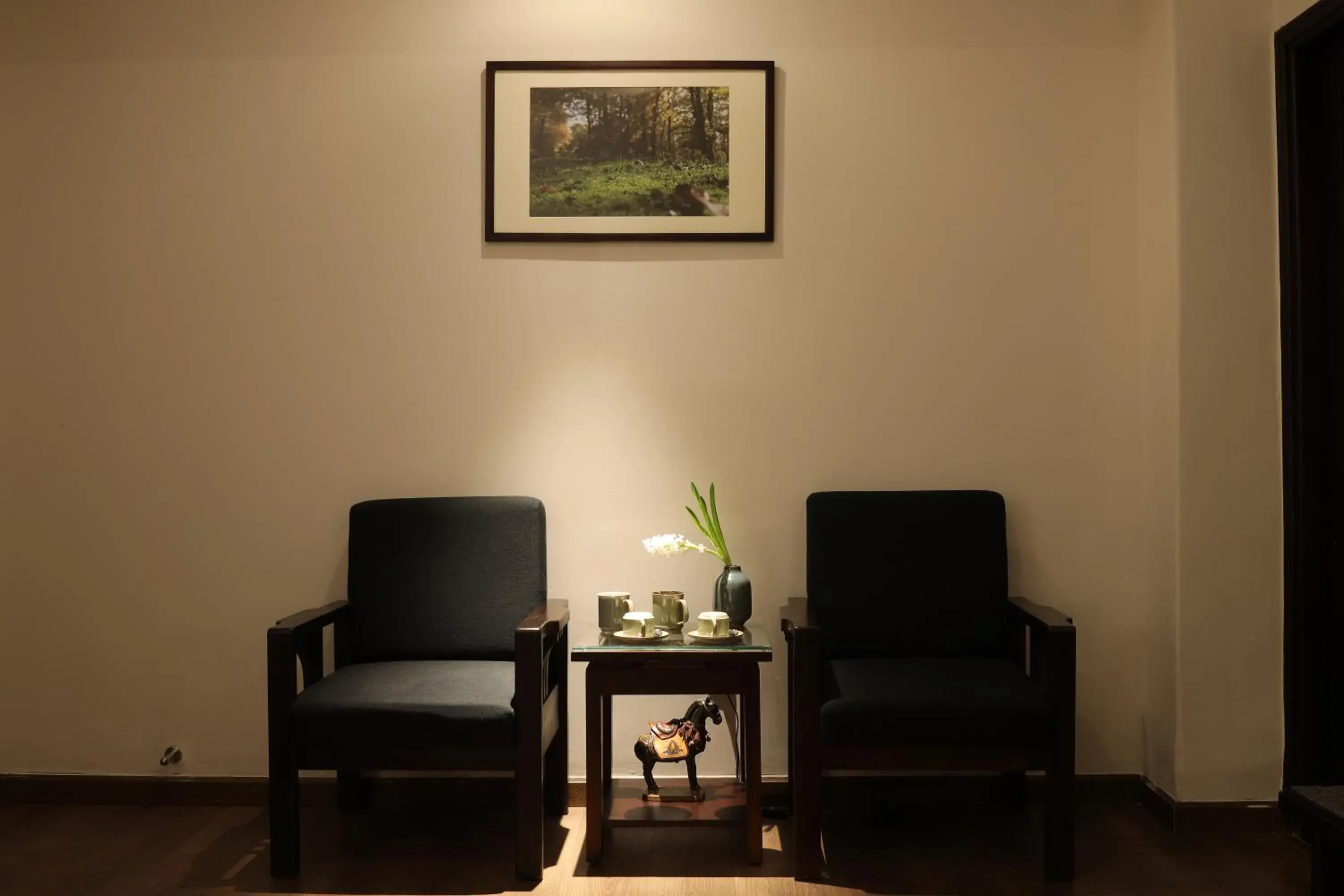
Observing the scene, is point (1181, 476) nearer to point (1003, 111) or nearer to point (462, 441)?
point (1003, 111)

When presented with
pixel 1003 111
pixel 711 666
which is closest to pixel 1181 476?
pixel 1003 111

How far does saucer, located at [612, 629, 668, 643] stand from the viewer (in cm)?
277

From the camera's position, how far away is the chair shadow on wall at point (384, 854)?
2.63 meters

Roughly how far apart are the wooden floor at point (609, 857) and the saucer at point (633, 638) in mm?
587

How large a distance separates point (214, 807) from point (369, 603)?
2.83ft

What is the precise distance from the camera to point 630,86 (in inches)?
128

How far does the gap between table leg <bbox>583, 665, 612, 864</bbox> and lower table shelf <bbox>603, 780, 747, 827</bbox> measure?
0.04 meters

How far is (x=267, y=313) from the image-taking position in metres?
3.27

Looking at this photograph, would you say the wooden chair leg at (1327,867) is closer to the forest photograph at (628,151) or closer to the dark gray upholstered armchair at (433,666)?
the dark gray upholstered armchair at (433,666)

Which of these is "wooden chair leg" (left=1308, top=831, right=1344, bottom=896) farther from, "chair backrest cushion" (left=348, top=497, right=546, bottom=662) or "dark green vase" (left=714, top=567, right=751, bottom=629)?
"chair backrest cushion" (left=348, top=497, right=546, bottom=662)

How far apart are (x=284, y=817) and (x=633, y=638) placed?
1.00 metres

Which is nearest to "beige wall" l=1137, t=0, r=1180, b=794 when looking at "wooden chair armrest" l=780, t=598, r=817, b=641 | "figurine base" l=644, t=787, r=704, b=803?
"wooden chair armrest" l=780, t=598, r=817, b=641

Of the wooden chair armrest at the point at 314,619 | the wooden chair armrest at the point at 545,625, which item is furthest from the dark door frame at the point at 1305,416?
the wooden chair armrest at the point at 314,619

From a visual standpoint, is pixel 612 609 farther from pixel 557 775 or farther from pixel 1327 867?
pixel 1327 867
